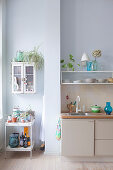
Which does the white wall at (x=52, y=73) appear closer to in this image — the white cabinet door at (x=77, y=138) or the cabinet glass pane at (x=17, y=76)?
the white cabinet door at (x=77, y=138)

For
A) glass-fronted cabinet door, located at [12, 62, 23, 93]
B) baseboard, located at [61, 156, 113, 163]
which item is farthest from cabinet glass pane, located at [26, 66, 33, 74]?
baseboard, located at [61, 156, 113, 163]

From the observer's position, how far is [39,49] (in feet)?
13.0

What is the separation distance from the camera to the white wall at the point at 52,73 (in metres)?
3.60

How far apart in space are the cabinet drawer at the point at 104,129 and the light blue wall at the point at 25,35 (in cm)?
125

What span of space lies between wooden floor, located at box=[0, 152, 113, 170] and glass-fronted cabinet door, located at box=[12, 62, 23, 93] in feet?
4.01

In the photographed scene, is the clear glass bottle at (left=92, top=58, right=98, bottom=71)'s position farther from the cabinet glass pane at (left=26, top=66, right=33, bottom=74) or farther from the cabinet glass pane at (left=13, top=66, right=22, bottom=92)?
the cabinet glass pane at (left=13, top=66, right=22, bottom=92)

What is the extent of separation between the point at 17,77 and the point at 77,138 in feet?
5.13

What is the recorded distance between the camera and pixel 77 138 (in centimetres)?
326

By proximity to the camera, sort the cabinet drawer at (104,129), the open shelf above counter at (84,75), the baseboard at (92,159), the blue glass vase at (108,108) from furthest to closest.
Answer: the open shelf above counter at (84,75)
the blue glass vase at (108,108)
the baseboard at (92,159)
the cabinet drawer at (104,129)

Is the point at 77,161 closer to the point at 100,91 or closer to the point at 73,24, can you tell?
the point at 100,91

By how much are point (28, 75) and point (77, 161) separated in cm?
178

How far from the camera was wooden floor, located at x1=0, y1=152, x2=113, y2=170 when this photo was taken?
3086 millimetres

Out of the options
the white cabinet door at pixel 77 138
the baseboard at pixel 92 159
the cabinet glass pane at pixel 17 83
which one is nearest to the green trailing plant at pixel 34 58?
the cabinet glass pane at pixel 17 83

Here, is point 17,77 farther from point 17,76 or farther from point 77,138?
point 77,138
